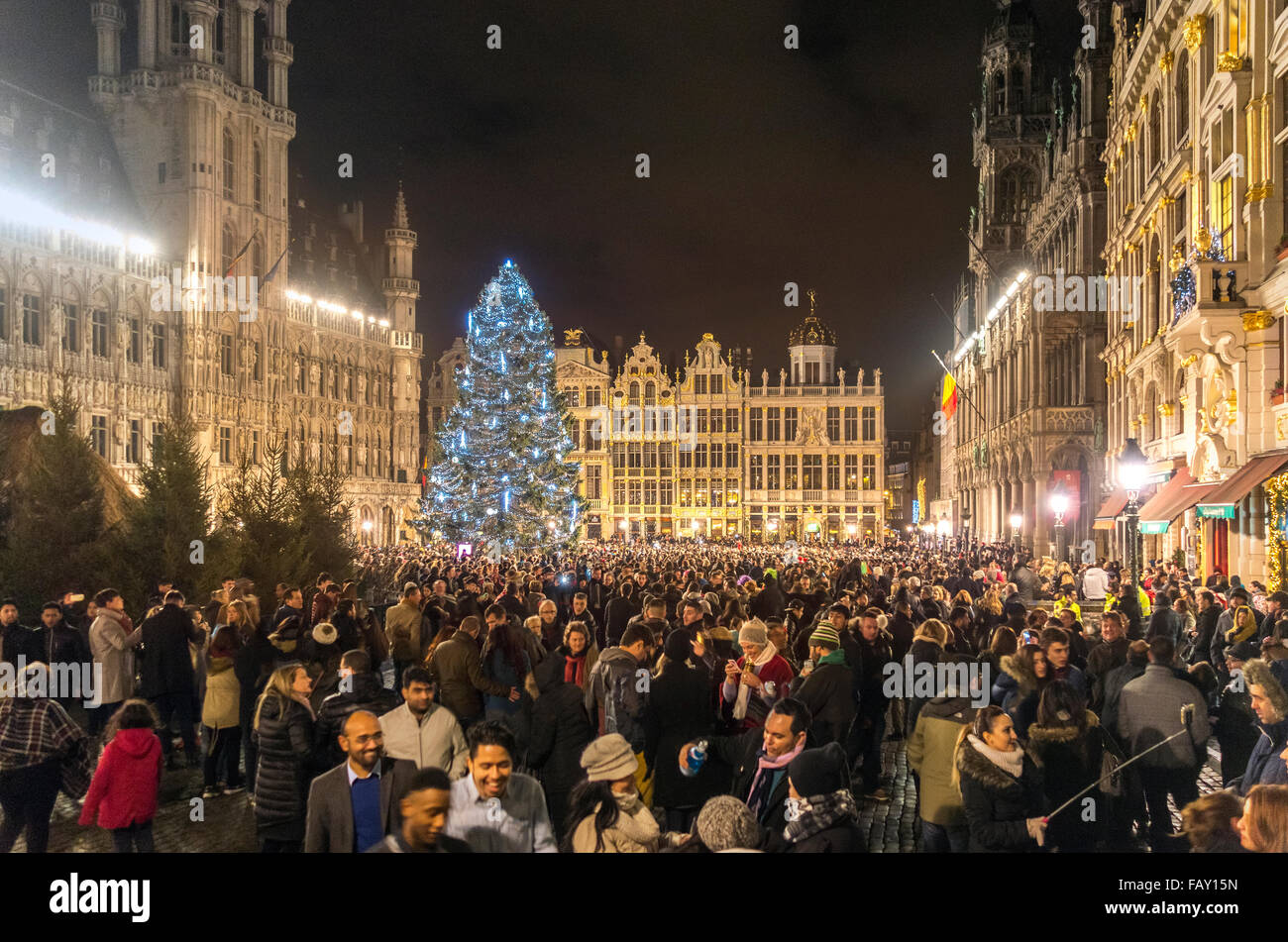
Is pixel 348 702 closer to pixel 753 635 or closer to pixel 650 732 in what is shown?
pixel 650 732

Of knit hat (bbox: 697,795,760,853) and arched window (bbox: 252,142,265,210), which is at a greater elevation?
arched window (bbox: 252,142,265,210)

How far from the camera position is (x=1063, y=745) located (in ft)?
21.3

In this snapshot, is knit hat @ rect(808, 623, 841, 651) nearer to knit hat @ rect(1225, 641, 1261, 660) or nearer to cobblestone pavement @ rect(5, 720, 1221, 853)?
cobblestone pavement @ rect(5, 720, 1221, 853)

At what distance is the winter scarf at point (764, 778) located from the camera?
18.6 ft

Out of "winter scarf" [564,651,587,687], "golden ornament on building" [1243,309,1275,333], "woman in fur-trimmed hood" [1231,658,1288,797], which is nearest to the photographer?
"woman in fur-trimmed hood" [1231,658,1288,797]

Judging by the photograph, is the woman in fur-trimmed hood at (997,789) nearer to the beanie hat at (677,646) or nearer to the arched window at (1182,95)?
the beanie hat at (677,646)

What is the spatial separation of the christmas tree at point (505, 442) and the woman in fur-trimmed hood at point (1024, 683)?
27835 mm

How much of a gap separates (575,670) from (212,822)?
116 inches

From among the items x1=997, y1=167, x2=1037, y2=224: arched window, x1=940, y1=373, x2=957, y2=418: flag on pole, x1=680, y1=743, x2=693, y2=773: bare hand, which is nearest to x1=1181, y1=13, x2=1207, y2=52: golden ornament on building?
x1=680, y1=743, x2=693, y2=773: bare hand

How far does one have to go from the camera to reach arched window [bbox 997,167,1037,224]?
5494 cm

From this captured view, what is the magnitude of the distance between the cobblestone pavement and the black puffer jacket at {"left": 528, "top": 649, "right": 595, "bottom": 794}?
8.32 ft

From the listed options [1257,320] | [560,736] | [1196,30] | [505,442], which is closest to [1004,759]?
[560,736]

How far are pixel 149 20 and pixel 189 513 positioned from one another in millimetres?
33104

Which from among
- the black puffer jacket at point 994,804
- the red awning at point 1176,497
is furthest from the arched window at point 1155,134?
the black puffer jacket at point 994,804
